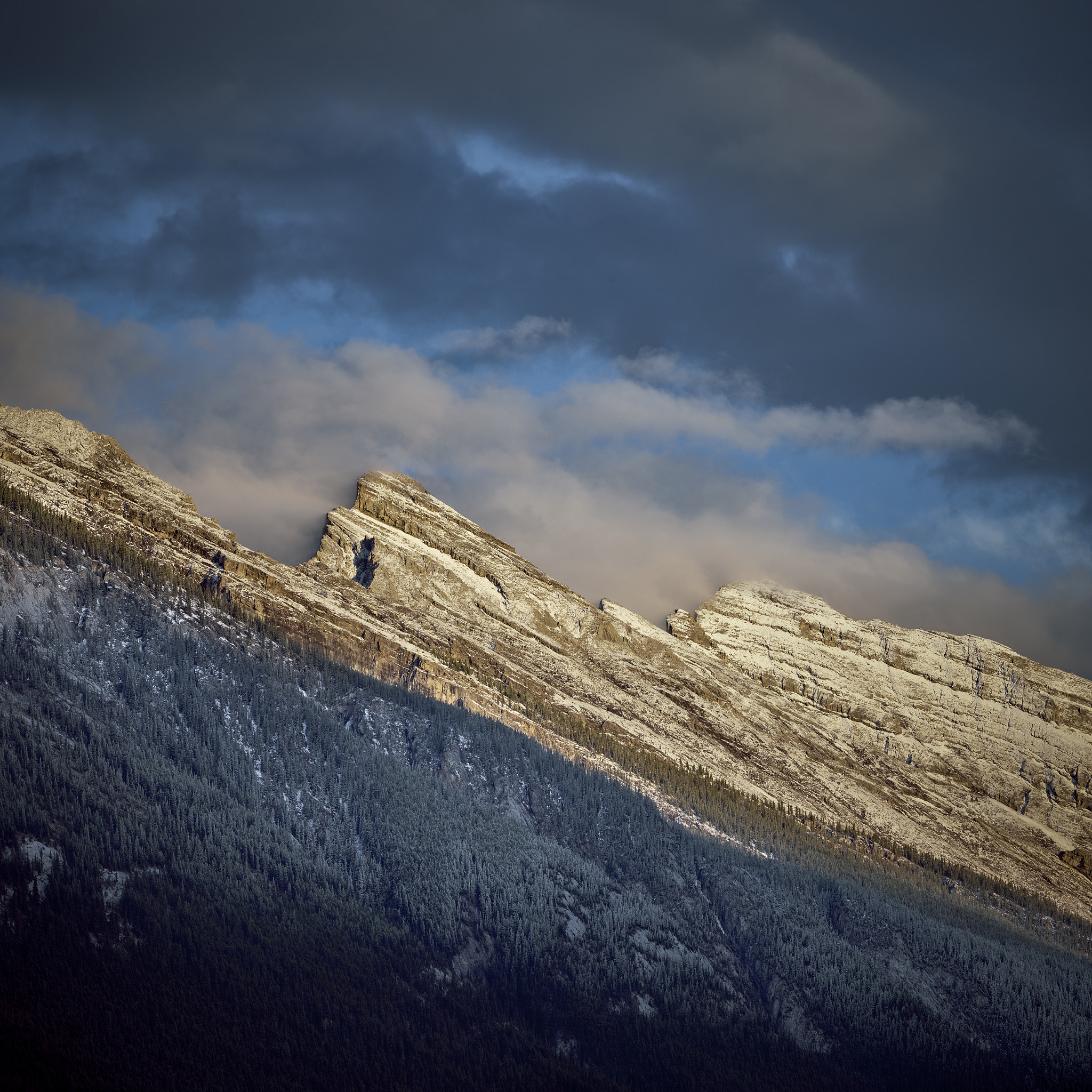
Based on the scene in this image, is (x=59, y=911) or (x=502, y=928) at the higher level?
(x=502, y=928)

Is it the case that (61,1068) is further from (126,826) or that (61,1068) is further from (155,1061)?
(126,826)

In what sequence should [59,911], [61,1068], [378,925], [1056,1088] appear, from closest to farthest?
[61,1068], [59,911], [378,925], [1056,1088]

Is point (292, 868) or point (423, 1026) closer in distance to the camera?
point (423, 1026)

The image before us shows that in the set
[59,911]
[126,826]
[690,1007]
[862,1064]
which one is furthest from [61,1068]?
[862,1064]

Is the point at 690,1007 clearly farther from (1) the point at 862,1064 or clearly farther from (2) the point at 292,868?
(2) the point at 292,868

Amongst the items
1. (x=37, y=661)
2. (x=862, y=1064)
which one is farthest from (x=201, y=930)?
(x=862, y=1064)

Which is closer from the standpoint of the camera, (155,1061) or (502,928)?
(155,1061)

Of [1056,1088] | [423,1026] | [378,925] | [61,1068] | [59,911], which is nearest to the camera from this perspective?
[61,1068]

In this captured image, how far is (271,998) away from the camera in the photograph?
6127 inches

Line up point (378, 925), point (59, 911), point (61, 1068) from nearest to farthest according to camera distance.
A: point (61, 1068) → point (59, 911) → point (378, 925)

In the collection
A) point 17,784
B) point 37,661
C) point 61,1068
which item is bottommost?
point 61,1068

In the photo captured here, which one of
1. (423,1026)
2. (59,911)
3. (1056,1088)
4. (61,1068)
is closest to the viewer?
(61,1068)

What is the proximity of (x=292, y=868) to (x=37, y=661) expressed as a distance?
6013cm

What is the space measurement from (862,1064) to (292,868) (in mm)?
99152
